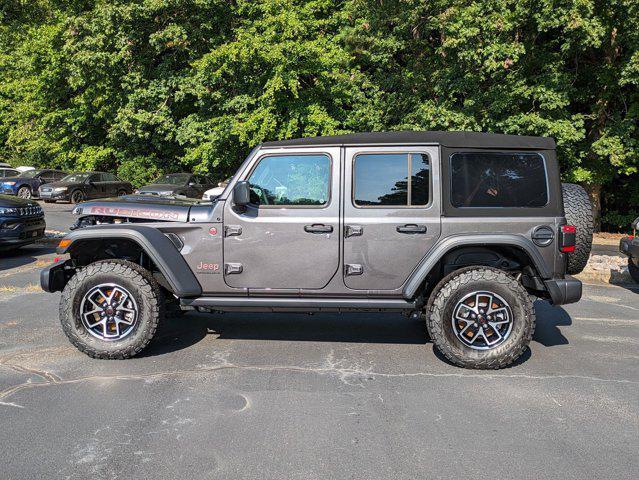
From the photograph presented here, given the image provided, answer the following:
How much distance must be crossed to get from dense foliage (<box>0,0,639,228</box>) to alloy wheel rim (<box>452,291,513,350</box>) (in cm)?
1242

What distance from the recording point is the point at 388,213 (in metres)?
4.79

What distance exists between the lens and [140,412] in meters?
3.79

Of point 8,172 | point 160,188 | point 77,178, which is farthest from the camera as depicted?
point 8,172

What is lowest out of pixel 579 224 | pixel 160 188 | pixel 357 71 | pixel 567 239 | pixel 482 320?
pixel 482 320

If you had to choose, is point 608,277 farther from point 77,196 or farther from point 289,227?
point 77,196

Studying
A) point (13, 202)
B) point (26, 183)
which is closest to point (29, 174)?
point (26, 183)

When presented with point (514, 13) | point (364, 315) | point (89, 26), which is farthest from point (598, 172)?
point (89, 26)

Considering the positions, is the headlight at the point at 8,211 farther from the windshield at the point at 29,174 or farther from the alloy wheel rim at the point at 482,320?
the windshield at the point at 29,174

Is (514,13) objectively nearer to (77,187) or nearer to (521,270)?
(521,270)

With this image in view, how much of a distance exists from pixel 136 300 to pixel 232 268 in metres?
0.88

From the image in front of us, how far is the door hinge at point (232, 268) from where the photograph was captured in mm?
4875

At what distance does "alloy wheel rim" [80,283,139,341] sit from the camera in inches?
190

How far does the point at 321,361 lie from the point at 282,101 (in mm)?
16409

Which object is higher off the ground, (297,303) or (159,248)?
(159,248)
